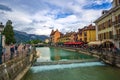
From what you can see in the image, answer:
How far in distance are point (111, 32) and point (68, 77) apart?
99.4 feet

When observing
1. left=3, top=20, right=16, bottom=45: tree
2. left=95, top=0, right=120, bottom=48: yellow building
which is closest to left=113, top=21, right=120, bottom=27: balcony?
left=95, top=0, right=120, bottom=48: yellow building

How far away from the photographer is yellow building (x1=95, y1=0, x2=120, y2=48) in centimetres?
4653

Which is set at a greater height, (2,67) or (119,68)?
(2,67)

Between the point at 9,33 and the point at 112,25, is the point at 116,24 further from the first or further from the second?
the point at 9,33

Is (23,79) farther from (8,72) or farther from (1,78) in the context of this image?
(1,78)

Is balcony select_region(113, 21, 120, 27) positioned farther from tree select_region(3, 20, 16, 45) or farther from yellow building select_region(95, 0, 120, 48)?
tree select_region(3, 20, 16, 45)

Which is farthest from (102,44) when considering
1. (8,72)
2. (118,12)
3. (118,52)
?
(8,72)

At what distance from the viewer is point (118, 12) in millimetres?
45625

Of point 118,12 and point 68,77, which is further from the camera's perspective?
point 118,12

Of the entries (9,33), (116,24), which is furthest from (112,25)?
(9,33)

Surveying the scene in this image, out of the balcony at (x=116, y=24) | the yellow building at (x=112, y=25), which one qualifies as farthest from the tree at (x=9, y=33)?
the balcony at (x=116, y=24)

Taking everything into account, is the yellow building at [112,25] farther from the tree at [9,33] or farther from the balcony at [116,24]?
the tree at [9,33]

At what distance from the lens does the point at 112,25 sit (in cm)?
4941

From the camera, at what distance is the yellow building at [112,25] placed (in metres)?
46.5
